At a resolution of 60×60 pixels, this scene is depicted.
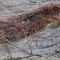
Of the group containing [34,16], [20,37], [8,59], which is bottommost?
[8,59]

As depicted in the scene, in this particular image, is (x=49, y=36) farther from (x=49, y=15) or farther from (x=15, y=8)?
(x=15, y=8)

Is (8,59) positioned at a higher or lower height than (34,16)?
lower

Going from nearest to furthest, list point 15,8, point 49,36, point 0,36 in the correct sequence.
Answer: point 0,36 → point 49,36 → point 15,8

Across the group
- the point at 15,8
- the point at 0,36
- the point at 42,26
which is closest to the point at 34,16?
the point at 42,26

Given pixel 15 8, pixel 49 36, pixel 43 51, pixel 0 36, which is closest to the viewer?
pixel 0 36
